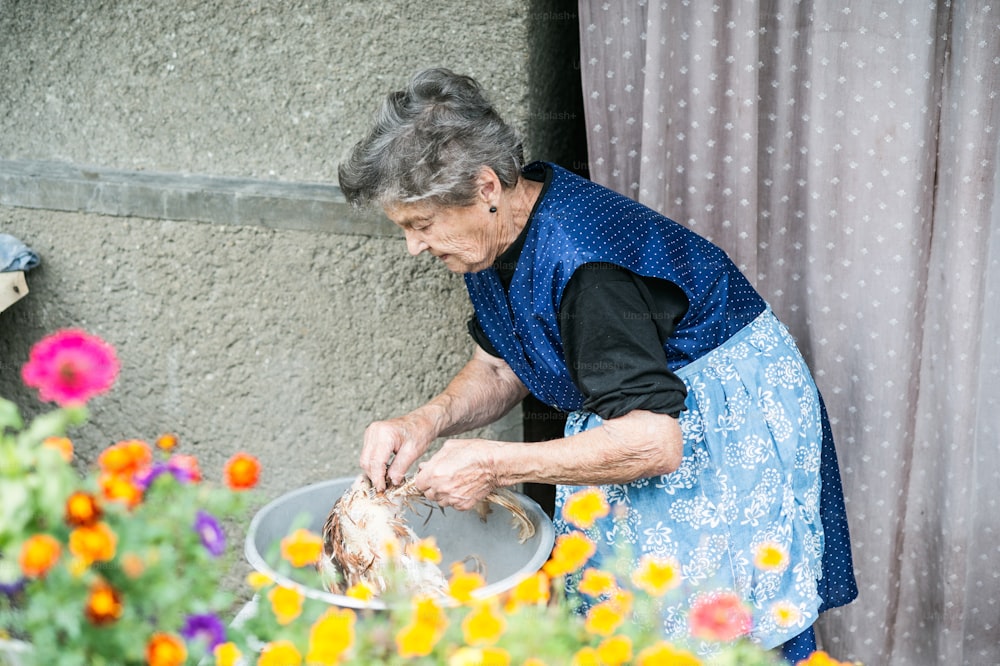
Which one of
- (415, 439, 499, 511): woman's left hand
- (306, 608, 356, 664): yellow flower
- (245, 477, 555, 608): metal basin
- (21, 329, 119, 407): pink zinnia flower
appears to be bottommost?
(245, 477, 555, 608): metal basin

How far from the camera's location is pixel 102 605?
0.99 metres

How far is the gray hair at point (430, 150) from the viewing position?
1.70m

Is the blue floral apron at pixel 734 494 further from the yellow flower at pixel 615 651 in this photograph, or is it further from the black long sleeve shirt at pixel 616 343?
the yellow flower at pixel 615 651

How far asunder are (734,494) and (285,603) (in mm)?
990

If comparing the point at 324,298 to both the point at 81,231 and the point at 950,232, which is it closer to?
the point at 81,231

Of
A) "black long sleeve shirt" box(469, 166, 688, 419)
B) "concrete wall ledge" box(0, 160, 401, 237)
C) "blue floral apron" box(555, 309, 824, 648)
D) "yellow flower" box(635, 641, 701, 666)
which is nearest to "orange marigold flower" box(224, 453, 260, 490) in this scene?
"yellow flower" box(635, 641, 701, 666)

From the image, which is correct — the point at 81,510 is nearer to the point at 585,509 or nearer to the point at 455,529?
the point at 585,509

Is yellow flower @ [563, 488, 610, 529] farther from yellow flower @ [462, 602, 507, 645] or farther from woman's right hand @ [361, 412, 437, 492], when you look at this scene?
woman's right hand @ [361, 412, 437, 492]

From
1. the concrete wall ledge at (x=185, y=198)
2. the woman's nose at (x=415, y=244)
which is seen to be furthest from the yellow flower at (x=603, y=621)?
the concrete wall ledge at (x=185, y=198)

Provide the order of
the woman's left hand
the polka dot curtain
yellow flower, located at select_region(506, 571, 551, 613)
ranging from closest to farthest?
1. yellow flower, located at select_region(506, 571, 551, 613)
2. the woman's left hand
3. the polka dot curtain

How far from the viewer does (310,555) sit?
1.25 meters

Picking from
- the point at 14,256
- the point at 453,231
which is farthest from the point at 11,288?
the point at 453,231

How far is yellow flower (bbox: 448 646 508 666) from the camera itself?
105cm

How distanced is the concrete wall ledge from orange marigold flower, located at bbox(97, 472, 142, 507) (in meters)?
1.41
